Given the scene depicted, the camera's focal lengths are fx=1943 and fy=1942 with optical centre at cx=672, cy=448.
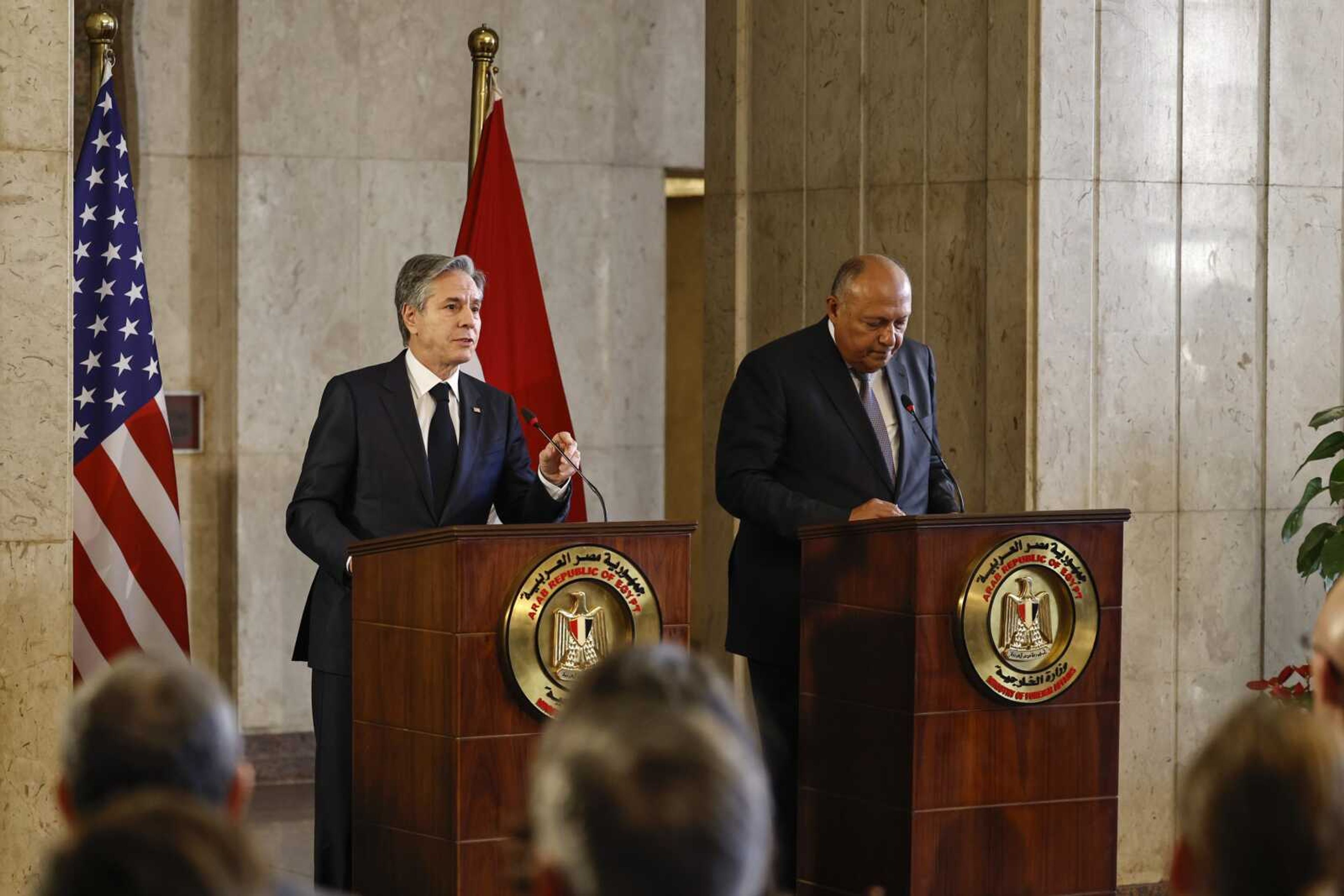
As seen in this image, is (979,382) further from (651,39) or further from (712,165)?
(651,39)

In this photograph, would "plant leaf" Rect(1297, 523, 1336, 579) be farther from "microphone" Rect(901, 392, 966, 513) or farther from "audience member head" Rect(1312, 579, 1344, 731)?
"audience member head" Rect(1312, 579, 1344, 731)

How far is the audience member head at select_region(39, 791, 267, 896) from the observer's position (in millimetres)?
1262

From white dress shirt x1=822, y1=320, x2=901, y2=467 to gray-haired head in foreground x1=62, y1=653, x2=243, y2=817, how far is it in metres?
3.29

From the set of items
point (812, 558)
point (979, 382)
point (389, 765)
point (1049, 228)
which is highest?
point (1049, 228)

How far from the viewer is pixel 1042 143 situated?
6051 mm

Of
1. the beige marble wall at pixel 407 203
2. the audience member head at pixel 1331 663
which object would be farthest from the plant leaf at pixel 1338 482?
the audience member head at pixel 1331 663

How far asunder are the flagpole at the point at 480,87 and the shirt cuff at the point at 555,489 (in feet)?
6.78

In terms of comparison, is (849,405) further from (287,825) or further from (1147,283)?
(287,825)

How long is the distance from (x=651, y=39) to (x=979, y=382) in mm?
2768

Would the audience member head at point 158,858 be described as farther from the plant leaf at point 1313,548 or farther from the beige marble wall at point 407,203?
the beige marble wall at point 407,203

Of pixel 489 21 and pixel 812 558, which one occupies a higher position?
pixel 489 21

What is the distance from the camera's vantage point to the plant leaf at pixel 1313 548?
6.07m

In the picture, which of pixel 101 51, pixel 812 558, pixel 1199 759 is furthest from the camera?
pixel 101 51

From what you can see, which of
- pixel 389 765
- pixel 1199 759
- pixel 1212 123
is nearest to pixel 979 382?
pixel 1212 123
